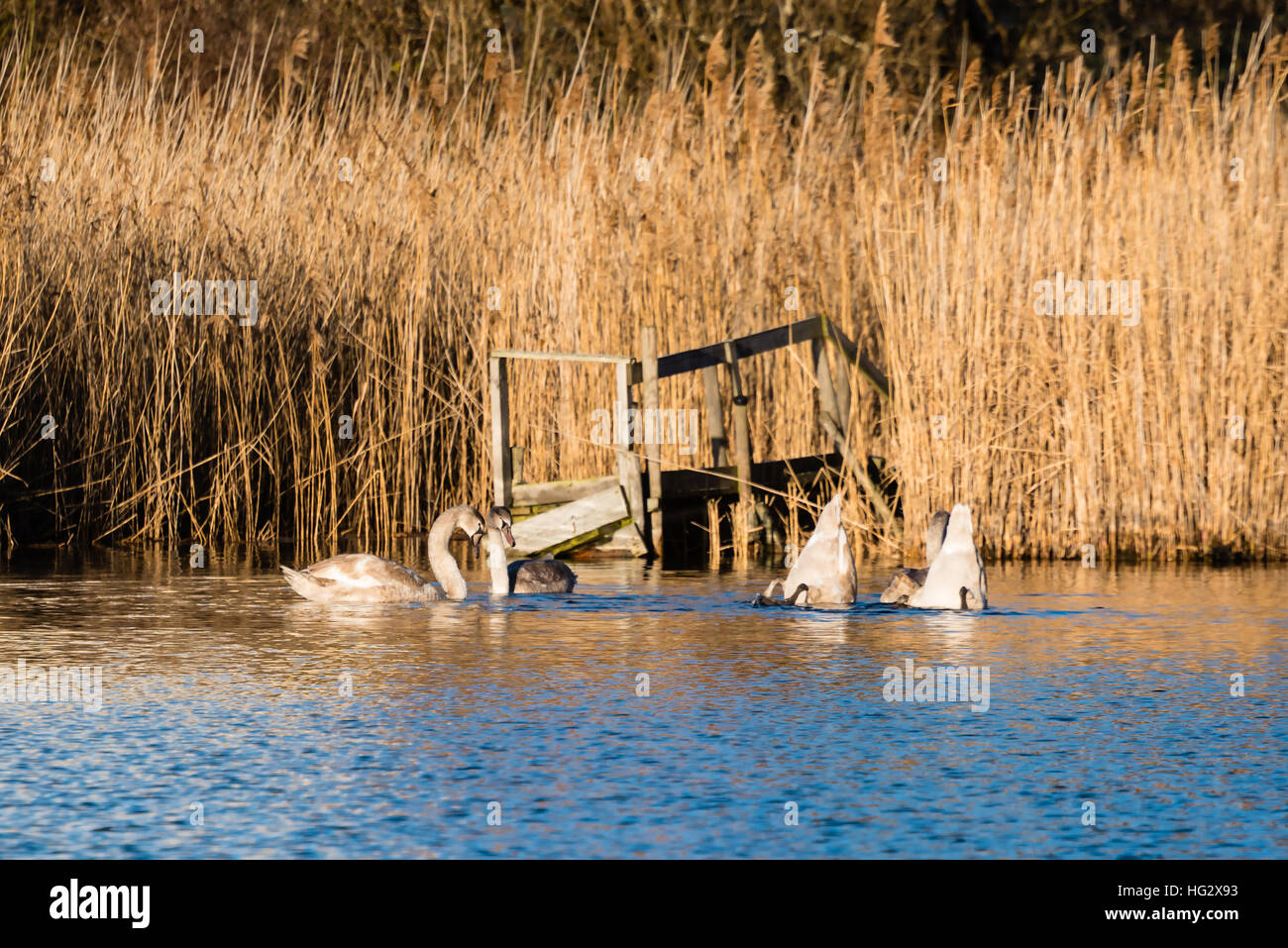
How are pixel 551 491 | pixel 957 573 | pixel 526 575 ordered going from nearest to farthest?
pixel 957 573, pixel 526 575, pixel 551 491

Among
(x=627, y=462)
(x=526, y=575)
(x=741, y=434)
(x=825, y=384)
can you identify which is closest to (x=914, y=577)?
(x=526, y=575)

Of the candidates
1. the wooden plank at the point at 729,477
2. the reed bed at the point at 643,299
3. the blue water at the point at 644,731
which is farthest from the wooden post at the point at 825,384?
the blue water at the point at 644,731

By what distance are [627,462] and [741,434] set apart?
0.96 m

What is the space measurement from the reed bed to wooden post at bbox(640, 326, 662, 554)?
796mm

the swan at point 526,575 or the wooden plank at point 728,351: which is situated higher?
the wooden plank at point 728,351

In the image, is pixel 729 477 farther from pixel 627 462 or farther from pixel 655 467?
pixel 627 462

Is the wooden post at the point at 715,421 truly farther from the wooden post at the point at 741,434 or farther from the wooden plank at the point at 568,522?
the wooden plank at the point at 568,522

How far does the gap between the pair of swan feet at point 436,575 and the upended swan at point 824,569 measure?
4.19ft

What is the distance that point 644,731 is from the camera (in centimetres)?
643

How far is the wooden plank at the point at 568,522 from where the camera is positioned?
39.7ft

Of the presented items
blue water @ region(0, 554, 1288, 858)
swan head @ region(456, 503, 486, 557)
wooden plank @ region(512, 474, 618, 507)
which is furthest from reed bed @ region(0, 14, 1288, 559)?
swan head @ region(456, 503, 486, 557)

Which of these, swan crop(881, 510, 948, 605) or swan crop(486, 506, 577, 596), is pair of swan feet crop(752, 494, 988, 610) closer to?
swan crop(881, 510, 948, 605)

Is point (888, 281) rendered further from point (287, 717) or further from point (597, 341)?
point (287, 717)

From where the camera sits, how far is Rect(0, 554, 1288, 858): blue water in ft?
16.9
